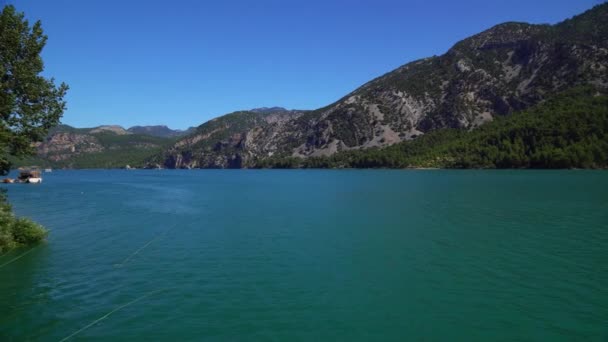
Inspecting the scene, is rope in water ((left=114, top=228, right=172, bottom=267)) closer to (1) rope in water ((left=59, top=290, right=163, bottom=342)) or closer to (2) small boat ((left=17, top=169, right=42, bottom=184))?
(1) rope in water ((left=59, top=290, right=163, bottom=342))

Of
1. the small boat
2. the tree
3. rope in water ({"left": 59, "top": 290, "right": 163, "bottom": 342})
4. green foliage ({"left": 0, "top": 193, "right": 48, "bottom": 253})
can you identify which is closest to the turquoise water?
rope in water ({"left": 59, "top": 290, "right": 163, "bottom": 342})

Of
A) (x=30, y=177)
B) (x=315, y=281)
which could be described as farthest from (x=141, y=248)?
→ (x=30, y=177)

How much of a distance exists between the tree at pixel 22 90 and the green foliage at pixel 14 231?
4319 mm

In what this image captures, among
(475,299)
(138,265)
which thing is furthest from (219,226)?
(475,299)

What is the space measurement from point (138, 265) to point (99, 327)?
12.1 meters

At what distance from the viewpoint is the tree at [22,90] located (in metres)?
34.2

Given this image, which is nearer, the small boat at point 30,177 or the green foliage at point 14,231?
the green foliage at point 14,231

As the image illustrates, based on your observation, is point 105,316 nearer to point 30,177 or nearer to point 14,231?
point 14,231

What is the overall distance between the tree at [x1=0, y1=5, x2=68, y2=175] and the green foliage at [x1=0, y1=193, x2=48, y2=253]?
4.32 metres

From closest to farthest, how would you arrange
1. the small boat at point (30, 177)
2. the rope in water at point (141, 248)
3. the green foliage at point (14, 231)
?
1. the rope in water at point (141, 248)
2. the green foliage at point (14, 231)
3. the small boat at point (30, 177)

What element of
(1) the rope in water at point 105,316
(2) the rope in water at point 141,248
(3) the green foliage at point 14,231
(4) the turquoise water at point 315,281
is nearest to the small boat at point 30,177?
(4) the turquoise water at point 315,281

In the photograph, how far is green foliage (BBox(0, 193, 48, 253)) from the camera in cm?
3461

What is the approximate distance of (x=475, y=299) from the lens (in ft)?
74.8

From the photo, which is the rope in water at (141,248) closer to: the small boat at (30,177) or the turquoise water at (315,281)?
the turquoise water at (315,281)
